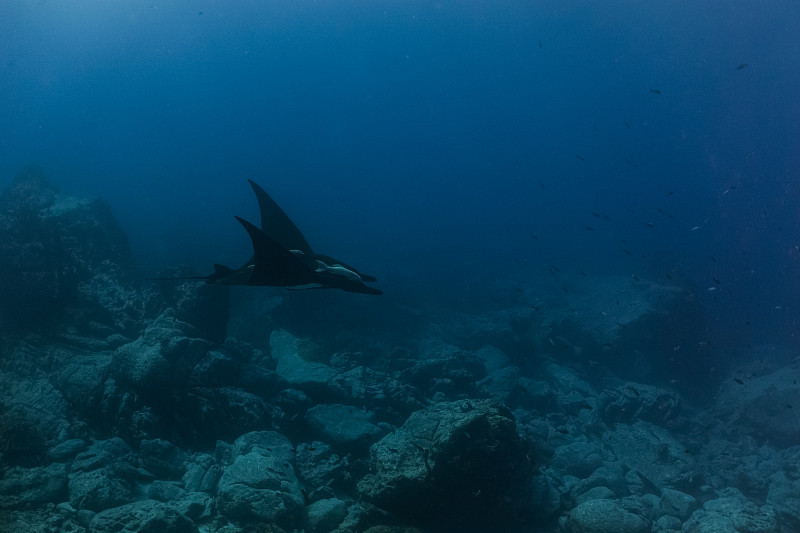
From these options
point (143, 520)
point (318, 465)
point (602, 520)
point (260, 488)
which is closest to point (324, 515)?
point (260, 488)

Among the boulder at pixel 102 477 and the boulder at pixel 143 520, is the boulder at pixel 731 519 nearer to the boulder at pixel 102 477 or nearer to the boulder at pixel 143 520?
the boulder at pixel 143 520

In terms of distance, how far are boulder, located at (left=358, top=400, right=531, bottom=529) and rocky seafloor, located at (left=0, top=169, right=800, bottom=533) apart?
0.03 metres

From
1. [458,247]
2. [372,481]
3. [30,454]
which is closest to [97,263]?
[30,454]

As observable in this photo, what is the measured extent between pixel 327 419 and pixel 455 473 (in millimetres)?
3600

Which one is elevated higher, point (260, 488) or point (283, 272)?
point (283, 272)

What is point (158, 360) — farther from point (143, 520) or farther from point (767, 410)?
point (767, 410)

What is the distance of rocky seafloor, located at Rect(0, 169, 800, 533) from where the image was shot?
5.78m

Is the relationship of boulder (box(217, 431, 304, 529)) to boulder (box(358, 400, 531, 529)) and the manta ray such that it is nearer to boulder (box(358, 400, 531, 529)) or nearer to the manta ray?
boulder (box(358, 400, 531, 529))

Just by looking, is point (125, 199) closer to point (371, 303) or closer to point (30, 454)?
point (371, 303)

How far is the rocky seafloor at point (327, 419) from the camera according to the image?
19.0ft

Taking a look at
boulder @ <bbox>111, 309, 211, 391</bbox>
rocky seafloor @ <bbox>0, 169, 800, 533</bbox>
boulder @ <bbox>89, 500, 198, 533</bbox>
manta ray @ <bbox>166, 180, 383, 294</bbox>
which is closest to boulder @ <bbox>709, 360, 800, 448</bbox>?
rocky seafloor @ <bbox>0, 169, 800, 533</bbox>

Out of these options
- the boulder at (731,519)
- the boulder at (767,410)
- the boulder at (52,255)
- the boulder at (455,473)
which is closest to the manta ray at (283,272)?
the boulder at (455,473)

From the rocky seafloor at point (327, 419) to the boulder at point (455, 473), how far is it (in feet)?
0.11

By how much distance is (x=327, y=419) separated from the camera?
8273mm
